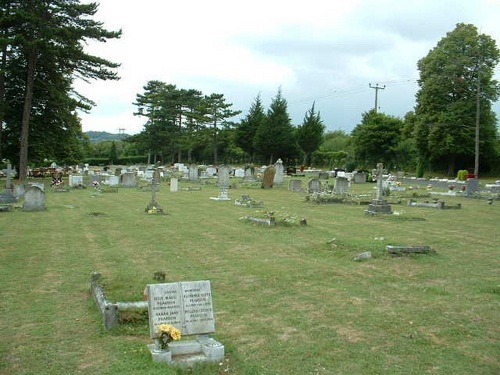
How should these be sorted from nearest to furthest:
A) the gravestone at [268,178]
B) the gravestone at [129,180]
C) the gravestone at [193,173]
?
the gravestone at [268,178], the gravestone at [129,180], the gravestone at [193,173]

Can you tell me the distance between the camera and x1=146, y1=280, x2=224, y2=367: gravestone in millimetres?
5312

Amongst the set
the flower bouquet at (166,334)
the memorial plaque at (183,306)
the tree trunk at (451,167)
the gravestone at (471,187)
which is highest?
the tree trunk at (451,167)

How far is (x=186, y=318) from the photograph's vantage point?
5520mm

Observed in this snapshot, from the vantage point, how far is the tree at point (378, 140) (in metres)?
49.7

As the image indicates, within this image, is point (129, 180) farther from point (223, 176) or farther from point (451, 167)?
point (451, 167)

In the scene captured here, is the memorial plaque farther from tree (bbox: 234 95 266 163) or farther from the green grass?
tree (bbox: 234 95 266 163)

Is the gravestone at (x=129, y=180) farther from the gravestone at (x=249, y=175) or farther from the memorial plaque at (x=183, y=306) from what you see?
the memorial plaque at (x=183, y=306)

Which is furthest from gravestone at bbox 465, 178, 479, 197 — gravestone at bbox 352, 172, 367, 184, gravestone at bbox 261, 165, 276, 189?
gravestone at bbox 352, 172, 367, 184

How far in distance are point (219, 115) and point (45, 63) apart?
3125 centimetres

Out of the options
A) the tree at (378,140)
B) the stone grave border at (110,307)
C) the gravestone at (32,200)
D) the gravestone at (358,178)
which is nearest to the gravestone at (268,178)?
the gravestone at (358,178)

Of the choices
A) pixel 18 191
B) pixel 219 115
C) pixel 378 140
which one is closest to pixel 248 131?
pixel 219 115

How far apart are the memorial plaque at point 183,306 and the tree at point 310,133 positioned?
56022 mm

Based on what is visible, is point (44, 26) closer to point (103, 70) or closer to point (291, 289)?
point (103, 70)

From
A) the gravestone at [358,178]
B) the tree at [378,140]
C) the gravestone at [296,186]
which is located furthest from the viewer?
the tree at [378,140]
